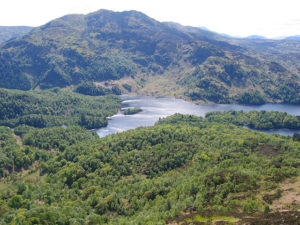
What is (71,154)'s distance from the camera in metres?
166

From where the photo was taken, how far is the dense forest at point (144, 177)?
83.4m

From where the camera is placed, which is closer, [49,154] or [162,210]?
[162,210]

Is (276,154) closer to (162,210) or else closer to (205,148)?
(205,148)

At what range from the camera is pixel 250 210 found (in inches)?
2751

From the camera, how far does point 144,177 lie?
13275 cm

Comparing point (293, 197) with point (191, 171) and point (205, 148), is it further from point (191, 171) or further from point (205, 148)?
point (205, 148)

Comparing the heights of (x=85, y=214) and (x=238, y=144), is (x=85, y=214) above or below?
below

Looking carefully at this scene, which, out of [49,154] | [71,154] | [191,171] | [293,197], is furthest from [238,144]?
[49,154]

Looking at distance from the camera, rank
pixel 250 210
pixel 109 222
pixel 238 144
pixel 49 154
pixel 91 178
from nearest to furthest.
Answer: pixel 250 210 → pixel 109 222 → pixel 91 178 → pixel 238 144 → pixel 49 154

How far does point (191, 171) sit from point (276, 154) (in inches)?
2019

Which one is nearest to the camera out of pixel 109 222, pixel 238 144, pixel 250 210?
pixel 250 210

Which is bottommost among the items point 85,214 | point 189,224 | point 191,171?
point 85,214

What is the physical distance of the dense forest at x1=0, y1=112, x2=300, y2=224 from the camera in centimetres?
8344

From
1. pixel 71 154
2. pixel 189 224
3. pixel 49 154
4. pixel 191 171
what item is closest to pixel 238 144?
pixel 191 171
